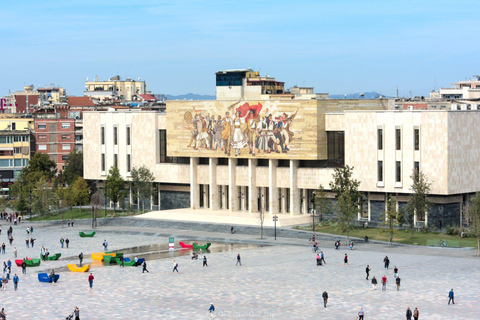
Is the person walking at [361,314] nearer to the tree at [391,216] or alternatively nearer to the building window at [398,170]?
the tree at [391,216]

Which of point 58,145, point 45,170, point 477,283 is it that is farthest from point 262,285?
point 58,145

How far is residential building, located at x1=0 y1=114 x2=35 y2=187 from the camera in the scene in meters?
151

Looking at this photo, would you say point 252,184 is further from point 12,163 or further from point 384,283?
point 12,163

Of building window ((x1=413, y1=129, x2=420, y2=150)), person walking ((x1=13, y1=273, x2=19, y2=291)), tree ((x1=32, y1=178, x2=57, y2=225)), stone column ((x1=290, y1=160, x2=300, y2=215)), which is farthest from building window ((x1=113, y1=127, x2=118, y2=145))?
person walking ((x1=13, y1=273, x2=19, y2=291))

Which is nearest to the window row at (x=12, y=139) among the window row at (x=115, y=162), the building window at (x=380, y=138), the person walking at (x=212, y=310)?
the window row at (x=115, y=162)

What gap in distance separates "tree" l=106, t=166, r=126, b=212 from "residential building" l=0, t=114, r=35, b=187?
128 ft

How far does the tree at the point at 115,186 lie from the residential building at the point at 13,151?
39.2m

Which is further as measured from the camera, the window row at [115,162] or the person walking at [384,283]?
the window row at [115,162]

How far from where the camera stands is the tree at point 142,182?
381ft

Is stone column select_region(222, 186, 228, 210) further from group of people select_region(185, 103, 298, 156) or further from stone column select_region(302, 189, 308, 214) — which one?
stone column select_region(302, 189, 308, 214)

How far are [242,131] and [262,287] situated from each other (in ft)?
140

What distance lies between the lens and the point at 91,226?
112m

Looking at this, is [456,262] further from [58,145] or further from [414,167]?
[58,145]

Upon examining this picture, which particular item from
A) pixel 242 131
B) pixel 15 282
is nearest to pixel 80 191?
pixel 242 131
